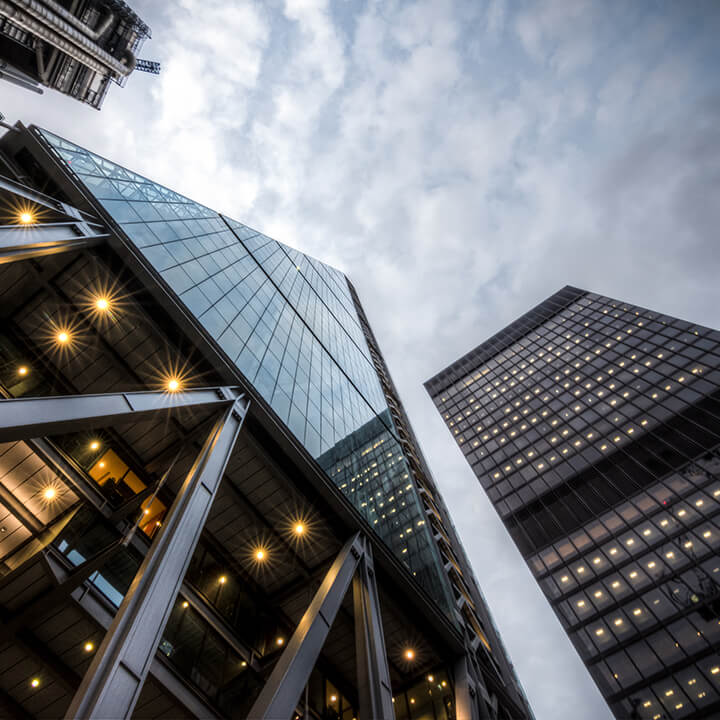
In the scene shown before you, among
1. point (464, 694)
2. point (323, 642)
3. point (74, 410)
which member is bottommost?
point (464, 694)

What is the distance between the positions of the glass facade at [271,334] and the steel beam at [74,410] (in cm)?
442

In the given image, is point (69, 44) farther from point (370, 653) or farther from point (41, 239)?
point (370, 653)

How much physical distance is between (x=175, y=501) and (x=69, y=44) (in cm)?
5931

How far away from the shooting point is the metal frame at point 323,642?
10.9 m

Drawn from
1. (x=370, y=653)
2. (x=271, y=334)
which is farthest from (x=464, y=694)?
(x=271, y=334)

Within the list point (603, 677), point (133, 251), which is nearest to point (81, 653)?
point (133, 251)

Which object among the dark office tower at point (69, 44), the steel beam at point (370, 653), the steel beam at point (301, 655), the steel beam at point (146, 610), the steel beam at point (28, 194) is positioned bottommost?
the steel beam at point (370, 653)

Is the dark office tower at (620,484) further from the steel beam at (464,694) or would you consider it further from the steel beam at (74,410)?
the steel beam at (74,410)

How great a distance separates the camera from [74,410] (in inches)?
420

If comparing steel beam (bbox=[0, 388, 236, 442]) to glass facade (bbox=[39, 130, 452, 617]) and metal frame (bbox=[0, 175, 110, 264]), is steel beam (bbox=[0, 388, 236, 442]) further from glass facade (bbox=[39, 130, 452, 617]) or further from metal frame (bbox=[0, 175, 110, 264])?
metal frame (bbox=[0, 175, 110, 264])

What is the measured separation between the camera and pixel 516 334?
309ft

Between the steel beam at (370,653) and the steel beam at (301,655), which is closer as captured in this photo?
the steel beam at (301,655)

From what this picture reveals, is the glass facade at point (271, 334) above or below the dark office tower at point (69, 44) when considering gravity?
below

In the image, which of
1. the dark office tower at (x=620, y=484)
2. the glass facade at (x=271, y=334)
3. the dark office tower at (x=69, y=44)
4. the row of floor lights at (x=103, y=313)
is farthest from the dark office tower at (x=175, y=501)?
the dark office tower at (x=69, y=44)
